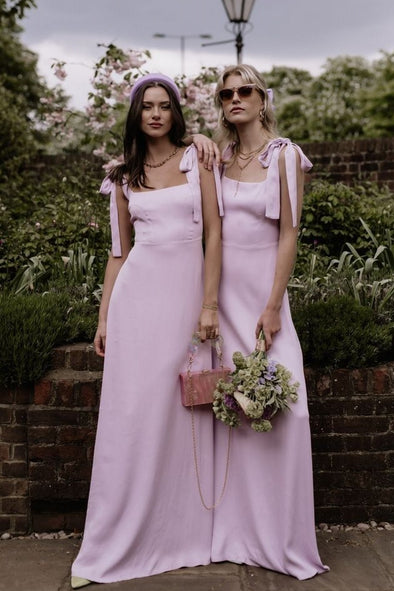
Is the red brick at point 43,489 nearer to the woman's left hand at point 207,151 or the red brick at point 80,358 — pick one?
the red brick at point 80,358

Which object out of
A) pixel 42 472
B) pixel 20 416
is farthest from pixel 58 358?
pixel 42 472

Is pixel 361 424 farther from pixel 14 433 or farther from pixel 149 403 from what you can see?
pixel 14 433

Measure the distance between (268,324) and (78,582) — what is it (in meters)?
1.35

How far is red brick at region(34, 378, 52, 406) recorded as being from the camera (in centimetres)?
Answer: 362

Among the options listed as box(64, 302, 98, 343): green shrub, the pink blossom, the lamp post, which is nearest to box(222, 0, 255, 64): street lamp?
the lamp post

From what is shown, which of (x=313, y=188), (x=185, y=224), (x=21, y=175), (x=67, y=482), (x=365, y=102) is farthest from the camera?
(x=365, y=102)

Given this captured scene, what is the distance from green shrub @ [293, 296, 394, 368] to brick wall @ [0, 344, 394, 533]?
7cm

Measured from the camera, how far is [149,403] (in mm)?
3072

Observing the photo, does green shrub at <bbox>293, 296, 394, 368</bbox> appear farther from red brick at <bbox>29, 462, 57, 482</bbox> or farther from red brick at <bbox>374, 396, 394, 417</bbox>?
red brick at <bbox>29, 462, 57, 482</bbox>

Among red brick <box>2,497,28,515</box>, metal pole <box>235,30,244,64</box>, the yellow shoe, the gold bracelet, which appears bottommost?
the yellow shoe

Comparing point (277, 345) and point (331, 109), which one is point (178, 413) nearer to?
point (277, 345)

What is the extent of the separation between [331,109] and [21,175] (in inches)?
849

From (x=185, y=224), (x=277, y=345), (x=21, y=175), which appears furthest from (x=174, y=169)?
(x=21, y=175)

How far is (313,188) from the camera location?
270 inches
